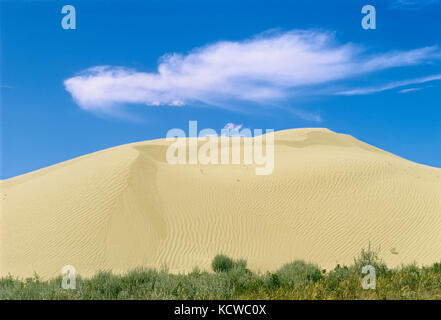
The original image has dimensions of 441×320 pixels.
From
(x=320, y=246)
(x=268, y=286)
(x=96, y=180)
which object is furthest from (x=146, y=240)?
(x=268, y=286)

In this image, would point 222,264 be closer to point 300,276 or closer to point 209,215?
point 300,276

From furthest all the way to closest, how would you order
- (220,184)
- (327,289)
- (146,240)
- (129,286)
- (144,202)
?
(220,184) < (144,202) < (146,240) < (129,286) < (327,289)

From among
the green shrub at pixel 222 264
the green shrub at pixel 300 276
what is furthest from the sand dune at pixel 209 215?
the green shrub at pixel 300 276

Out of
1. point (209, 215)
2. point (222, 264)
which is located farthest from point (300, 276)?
point (209, 215)

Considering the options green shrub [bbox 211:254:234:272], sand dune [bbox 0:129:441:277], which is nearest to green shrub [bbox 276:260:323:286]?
green shrub [bbox 211:254:234:272]

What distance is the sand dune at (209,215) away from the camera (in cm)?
1598

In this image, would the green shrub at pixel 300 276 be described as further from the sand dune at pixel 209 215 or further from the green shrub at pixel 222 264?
the sand dune at pixel 209 215

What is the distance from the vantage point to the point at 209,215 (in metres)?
19.3

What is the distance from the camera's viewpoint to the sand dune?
629 inches

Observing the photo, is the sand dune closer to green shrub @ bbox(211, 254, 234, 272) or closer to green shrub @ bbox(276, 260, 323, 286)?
green shrub @ bbox(211, 254, 234, 272)

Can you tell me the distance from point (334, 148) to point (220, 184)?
14.0 m

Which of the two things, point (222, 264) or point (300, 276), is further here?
point (222, 264)
